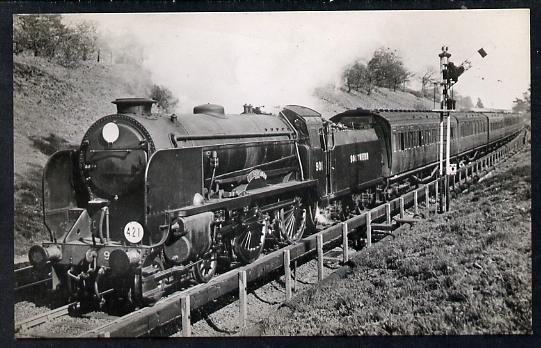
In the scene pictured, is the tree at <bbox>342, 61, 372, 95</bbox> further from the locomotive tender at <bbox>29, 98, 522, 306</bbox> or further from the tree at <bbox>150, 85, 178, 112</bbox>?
the locomotive tender at <bbox>29, 98, 522, 306</bbox>

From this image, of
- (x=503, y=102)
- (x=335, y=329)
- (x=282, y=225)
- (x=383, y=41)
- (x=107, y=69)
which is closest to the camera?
(x=335, y=329)

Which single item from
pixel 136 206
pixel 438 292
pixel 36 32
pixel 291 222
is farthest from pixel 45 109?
pixel 438 292

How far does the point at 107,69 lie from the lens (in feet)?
45.1

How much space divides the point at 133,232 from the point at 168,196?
69 centimetres

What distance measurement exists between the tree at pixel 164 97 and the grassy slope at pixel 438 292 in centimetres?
638

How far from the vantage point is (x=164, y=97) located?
13.6m

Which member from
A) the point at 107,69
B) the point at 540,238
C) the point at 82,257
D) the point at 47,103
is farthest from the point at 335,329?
the point at 107,69

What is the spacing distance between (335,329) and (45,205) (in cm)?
455

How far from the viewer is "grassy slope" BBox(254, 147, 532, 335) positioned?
7059 mm

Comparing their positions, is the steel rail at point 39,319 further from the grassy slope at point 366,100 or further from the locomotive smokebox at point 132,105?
the grassy slope at point 366,100

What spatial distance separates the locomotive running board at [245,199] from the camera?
749 cm

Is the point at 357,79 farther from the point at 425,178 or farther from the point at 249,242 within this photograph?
the point at 249,242

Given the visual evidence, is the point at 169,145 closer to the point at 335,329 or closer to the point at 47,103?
Result: the point at 335,329

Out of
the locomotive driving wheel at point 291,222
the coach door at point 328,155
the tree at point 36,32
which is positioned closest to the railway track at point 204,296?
the locomotive driving wheel at point 291,222
